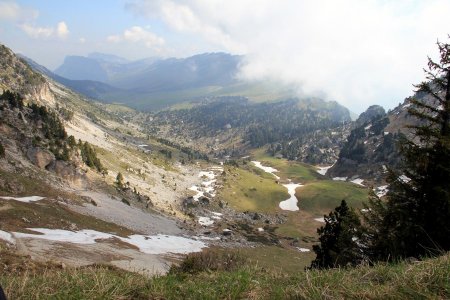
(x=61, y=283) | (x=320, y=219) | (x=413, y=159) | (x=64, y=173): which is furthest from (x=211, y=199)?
(x=61, y=283)

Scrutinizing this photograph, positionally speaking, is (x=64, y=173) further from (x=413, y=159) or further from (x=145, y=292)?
(x=145, y=292)

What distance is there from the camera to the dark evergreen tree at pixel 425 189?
19.4 meters

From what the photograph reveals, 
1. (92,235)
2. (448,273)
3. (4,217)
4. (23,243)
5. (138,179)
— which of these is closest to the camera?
(448,273)

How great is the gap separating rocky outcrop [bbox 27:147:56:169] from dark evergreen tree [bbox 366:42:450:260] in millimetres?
74087

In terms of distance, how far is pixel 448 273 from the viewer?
5.78m

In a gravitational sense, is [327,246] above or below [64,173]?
above

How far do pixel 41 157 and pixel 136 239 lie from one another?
1307 inches

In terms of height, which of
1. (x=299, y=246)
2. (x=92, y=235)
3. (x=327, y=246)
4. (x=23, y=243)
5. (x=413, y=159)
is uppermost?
(x=413, y=159)

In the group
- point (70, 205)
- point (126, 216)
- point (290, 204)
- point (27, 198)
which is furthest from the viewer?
point (290, 204)

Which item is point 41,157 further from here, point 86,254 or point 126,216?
point 86,254

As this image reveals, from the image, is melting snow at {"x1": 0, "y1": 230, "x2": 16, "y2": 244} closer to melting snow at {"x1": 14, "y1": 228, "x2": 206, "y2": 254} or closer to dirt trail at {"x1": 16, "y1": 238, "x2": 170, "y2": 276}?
dirt trail at {"x1": 16, "y1": 238, "x2": 170, "y2": 276}

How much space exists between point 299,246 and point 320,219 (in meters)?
39.7

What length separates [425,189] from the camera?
20.3 m

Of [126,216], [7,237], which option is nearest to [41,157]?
[126,216]
